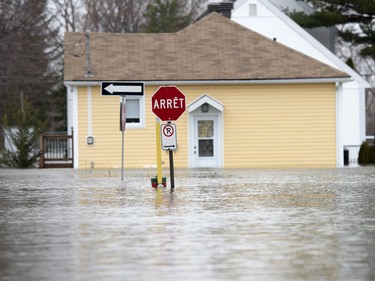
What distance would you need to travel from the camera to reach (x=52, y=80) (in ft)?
270

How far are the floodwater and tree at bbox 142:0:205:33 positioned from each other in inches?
2404

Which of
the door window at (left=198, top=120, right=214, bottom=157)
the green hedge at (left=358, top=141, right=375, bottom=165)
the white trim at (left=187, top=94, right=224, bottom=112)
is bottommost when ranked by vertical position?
the green hedge at (left=358, top=141, right=375, bottom=165)

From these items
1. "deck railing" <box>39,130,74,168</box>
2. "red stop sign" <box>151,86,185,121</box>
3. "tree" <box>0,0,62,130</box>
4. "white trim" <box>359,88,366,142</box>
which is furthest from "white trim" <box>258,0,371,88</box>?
"red stop sign" <box>151,86,185,121</box>

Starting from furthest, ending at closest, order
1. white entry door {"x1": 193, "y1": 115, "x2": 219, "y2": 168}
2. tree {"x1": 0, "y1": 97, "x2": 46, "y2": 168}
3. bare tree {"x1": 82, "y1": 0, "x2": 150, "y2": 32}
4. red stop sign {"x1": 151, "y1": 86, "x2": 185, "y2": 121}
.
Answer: bare tree {"x1": 82, "y1": 0, "x2": 150, "y2": 32}, tree {"x1": 0, "y1": 97, "x2": 46, "y2": 168}, white entry door {"x1": 193, "y1": 115, "x2": 219, "y2": 168}, red stop sign {"x1": 151, "y1": 86, "x2": 185, "y2": 121}

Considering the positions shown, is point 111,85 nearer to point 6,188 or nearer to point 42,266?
point 6,188

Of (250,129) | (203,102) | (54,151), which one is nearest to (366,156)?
(250,129)

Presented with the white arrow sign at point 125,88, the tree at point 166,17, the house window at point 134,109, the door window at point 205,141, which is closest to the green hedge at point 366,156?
the door window at point 205,141

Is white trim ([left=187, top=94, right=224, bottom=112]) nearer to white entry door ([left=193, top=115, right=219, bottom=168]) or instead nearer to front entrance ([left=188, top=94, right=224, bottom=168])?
front entrance ([left=188, top=94, right=224, bottom=168])

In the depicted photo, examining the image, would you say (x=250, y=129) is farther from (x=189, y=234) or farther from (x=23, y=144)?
(x=189, y=234)

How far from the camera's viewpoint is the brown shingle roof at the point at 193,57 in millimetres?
43312

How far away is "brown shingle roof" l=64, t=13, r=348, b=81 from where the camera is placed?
43.3 meters

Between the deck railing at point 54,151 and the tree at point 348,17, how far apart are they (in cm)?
1978

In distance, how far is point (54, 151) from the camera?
4412 cm

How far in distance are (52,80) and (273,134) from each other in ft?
137
